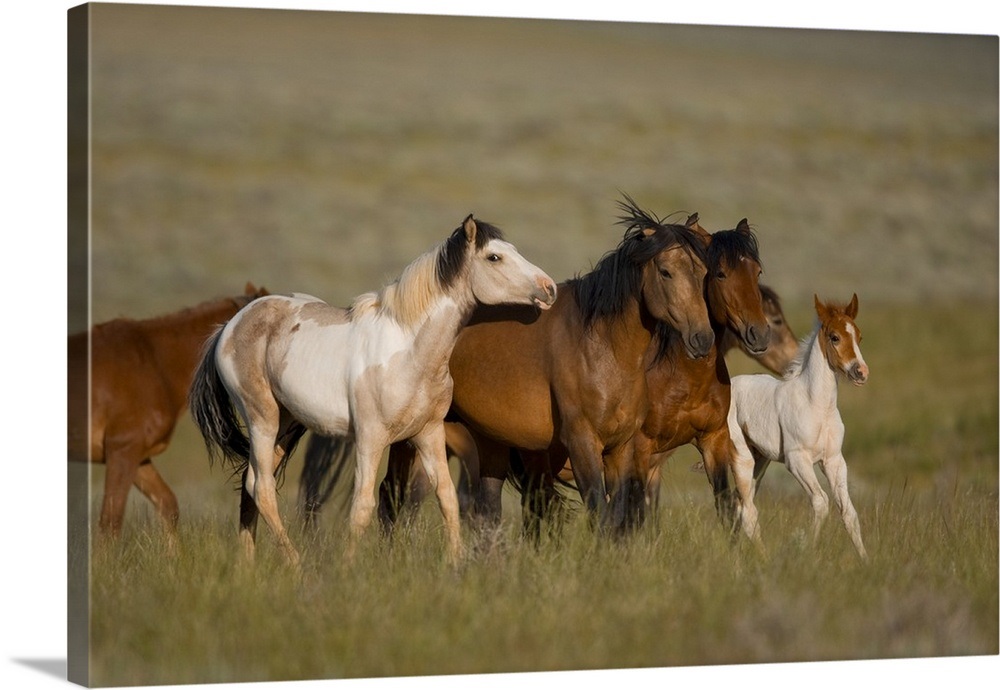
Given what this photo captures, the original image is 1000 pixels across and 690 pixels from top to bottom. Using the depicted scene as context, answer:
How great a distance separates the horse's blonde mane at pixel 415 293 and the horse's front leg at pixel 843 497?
2.88m

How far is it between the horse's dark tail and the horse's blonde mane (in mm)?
1292

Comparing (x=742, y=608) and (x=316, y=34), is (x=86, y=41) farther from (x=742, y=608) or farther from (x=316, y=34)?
(x=742, y=608)

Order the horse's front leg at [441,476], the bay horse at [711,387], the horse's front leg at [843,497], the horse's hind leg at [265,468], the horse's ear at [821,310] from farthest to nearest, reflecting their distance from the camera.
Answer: the horse's ear at [821,310]
the horse's front leg at [843,497]
the bay horse at [711,387]
the horse's hind leg at [265,468]
the horse's front leg at [441,476]

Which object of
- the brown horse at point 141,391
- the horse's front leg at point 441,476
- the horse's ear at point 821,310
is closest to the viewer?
the horse's front leg at point 441,476

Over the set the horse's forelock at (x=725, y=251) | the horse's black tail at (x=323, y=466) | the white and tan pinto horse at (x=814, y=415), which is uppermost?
the horse's forelock at (x=725, y=251)

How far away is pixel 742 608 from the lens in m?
9.01

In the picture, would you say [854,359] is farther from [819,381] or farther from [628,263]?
[628,263]

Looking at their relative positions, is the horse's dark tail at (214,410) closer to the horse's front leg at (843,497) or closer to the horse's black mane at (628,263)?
the horse's black mane at (628,263)

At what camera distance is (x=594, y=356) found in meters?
9.38

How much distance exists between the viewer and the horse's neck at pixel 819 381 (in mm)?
10258

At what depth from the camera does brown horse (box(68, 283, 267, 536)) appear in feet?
37.0

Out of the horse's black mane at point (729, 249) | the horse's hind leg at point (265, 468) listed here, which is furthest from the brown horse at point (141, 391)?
the horse's black mane at point (729, 249)

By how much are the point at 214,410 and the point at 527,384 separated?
1886 millimetres

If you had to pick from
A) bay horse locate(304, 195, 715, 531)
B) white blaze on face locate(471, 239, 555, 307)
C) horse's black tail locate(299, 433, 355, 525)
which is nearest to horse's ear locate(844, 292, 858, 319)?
bay horse locate(304, 195, 715, 531)
